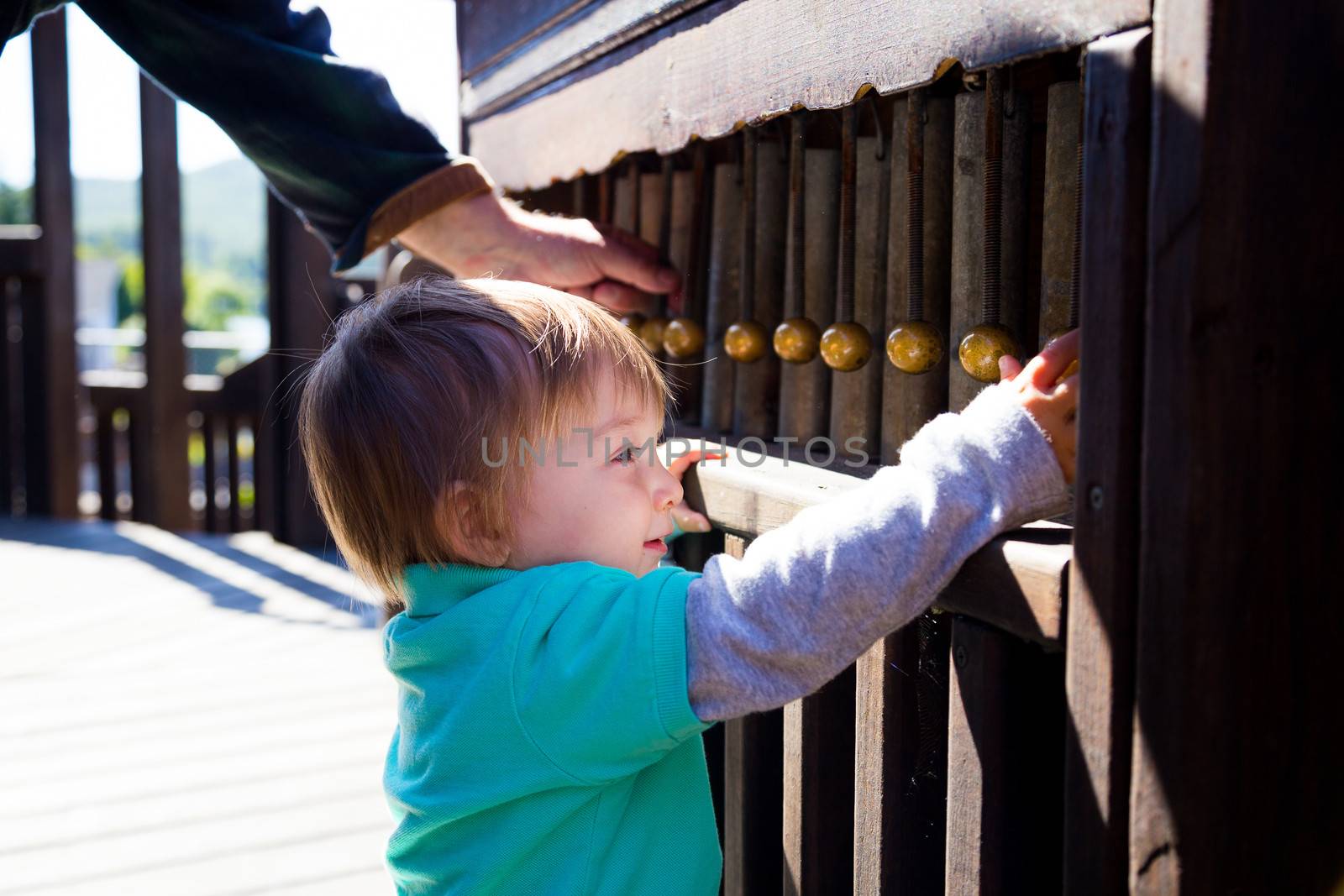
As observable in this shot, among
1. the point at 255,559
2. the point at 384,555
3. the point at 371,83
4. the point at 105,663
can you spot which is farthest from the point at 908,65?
the point at 255,559

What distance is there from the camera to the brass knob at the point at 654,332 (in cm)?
176

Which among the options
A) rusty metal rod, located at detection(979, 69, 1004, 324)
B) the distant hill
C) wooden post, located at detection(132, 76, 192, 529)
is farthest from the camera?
the distant hill

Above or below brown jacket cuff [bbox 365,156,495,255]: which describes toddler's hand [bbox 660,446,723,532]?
below

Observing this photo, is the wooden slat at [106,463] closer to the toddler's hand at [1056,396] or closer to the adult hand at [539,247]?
the adult hand at [539,247]

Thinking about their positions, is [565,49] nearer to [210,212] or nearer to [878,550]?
[878,550]

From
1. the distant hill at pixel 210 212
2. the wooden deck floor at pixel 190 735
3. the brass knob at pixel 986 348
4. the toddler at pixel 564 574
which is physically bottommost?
the wooden deck floor at pixel 190 735

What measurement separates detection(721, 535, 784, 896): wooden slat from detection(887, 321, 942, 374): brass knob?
33 cm

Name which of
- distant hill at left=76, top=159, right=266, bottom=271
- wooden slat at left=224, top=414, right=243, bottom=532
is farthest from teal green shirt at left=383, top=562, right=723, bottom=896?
distant hill at left=76, top=159, right=266, bottom=271

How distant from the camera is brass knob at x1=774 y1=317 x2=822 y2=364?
4.48 feet

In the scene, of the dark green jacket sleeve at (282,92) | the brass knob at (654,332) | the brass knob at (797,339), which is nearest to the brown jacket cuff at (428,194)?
the dark green jacket sleeve at (282,92)

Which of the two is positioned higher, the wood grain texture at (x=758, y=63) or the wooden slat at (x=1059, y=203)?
the wood grain texture at (x=758, y=63)

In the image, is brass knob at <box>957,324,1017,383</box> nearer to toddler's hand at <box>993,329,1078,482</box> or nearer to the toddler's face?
toddler's hand at <box>993,329,1078,482</box>

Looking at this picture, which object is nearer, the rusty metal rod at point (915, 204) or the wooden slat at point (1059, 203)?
the wooden slat at point (1059, 203)

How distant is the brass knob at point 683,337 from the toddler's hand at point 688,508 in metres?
0.22
